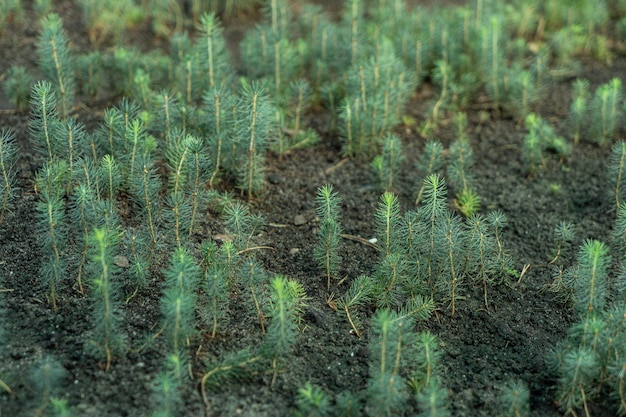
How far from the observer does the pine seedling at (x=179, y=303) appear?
351 cm

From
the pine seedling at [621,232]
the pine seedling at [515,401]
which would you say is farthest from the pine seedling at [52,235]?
the pine seedling at [621,232]

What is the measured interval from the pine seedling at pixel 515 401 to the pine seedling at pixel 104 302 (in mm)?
1544

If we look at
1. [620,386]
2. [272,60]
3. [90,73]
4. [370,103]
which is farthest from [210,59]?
[620,386]

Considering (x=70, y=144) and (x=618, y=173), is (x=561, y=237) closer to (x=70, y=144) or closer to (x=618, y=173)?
(x=618, y=173)

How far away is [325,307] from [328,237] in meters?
0.32

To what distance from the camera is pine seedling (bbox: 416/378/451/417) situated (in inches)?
130

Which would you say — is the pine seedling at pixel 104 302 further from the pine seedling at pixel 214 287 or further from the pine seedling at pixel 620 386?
the pine seedling at pixel 620 386

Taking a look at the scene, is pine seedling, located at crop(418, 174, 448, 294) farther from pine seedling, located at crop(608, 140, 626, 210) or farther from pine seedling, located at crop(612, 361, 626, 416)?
pine seedling, located at crop(608, 140, 626, 210)

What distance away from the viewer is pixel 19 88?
536 centimetres

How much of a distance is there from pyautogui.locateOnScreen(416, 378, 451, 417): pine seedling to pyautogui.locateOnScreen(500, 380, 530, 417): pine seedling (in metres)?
0.24

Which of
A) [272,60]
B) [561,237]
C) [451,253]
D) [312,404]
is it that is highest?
[272,60]

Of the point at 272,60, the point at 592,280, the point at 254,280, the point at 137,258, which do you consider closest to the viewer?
the point at 592,280

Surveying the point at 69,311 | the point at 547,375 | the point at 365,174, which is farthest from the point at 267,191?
the point at 547,375

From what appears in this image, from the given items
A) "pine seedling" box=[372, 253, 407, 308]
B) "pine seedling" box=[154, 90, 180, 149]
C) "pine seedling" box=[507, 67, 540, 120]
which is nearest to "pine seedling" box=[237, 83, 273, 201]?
"pine seedling" box=[154, 90, 180, 149]
